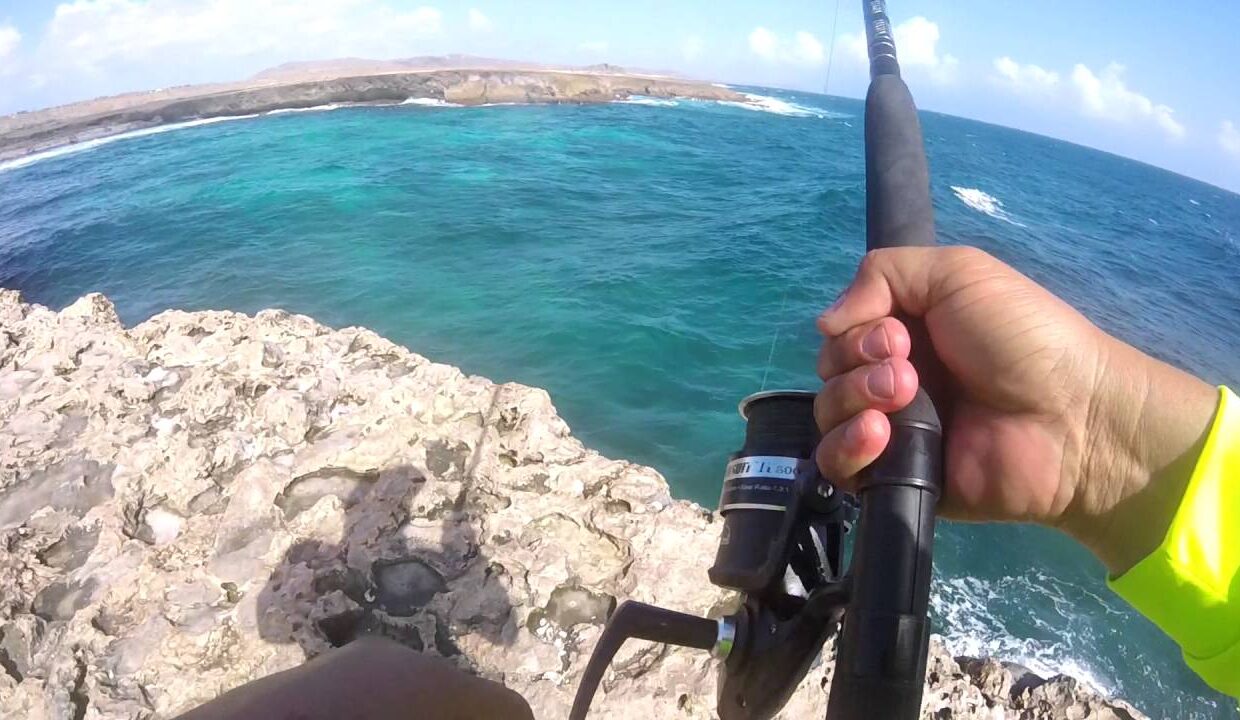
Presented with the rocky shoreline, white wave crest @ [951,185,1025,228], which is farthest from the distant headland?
white wave crest @ [951,185,1025,228]

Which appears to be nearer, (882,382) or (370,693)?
(370,693)

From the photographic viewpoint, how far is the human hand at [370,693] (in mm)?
831

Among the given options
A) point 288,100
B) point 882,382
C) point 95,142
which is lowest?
point 882,382

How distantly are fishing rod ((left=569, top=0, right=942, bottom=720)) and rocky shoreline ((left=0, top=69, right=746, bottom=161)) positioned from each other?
35.7 metres

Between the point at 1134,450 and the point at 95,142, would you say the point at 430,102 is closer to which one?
the point at 95,142

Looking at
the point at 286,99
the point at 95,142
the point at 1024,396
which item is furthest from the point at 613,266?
the point at 286,99

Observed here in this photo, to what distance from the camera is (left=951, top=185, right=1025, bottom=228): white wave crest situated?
22573 millimetres

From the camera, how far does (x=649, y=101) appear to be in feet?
180

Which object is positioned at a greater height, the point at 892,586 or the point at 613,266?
the point at 892,586

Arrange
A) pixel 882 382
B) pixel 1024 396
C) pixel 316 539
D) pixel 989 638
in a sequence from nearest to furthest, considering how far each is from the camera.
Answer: pixel 882 382
pixel 1024 396
pixel 316 539
pixel 989 638

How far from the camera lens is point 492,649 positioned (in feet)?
7.76

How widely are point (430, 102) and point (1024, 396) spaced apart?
45222 millimetres

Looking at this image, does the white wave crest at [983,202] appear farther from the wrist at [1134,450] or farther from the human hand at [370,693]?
the human hand at [370,693]

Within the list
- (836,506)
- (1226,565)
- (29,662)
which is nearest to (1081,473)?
(1226,565)
